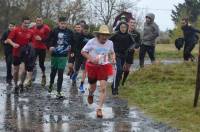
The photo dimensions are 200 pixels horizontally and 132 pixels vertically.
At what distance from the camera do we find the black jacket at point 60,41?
13914mm

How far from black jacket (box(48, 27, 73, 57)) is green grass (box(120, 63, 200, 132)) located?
176 centimetres

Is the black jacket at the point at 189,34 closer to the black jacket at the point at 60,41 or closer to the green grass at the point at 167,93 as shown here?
the green grass at the point at 167,93

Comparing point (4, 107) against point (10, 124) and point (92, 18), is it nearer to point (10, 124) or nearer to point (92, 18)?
point (10, 124)

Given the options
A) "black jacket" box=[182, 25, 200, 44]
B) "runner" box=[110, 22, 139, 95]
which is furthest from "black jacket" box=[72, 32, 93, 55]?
"black jacket" box=[182, 25, 200, 44]

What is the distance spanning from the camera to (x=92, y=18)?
167 feet

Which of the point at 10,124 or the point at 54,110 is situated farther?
the point at 54,110

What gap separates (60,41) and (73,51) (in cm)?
227

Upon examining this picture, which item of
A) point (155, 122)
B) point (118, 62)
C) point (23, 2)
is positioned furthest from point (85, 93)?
point (23, 2)

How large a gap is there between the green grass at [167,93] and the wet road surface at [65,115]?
34 centimetres

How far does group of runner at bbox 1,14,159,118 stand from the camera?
465 inches

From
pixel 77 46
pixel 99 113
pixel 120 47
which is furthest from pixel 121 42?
pixel 99 113

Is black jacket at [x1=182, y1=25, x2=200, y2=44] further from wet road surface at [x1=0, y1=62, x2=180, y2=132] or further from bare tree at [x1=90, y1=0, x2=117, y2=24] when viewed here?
bare tree at [x1=90, y1=0, x2=117, y2=24]

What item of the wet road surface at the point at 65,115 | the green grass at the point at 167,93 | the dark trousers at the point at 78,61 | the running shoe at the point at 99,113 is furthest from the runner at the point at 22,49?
the running shoe at the point at 99,113

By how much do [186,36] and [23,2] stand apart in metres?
24.7
